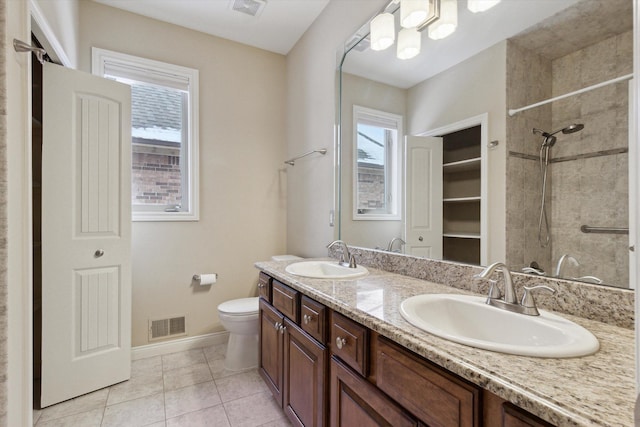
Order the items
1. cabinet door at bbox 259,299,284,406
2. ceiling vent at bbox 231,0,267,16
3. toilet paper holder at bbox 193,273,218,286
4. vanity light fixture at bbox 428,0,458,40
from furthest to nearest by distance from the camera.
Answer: toilet paper holder at bbox 193,273,218,286, ceiling vent at bbox 231,0,267,16, cabinet door at bbox 259,299,284,406, vanity light fixture at bbox 428,0,458,40

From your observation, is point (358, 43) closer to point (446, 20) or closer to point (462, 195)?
point (446, 20)

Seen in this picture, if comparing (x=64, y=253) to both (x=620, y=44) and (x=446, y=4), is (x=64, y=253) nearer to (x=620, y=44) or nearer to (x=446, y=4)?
(x=446, y=4)

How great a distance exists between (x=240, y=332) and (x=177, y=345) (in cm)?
73

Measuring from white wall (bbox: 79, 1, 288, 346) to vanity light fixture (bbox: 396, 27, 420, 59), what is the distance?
1.61m

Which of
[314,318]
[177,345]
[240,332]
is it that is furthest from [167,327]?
[314,318]

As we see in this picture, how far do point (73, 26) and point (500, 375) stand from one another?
2993 millimetres

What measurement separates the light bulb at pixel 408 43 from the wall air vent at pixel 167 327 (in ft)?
8.44

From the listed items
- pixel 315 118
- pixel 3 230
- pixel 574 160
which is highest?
pixel 315 118

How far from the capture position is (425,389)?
76cm

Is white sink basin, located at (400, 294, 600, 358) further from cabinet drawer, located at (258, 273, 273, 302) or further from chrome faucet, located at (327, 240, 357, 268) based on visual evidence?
cabinet drawer, located at (258, 273, 273, 302)

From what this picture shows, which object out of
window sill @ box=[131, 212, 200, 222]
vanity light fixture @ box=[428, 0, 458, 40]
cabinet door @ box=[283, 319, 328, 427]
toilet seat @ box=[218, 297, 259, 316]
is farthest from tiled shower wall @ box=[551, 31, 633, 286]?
window sill @ box=[131, 212, 200, 222]

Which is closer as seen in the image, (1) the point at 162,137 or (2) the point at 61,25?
(2) the point at 61,25

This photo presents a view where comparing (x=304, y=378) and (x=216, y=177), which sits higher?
(x=216, y=177)

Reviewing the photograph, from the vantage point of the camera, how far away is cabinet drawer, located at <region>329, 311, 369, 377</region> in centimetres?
98
